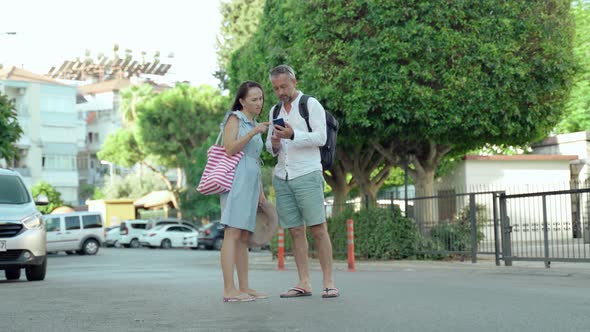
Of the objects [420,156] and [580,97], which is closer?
[420,156]

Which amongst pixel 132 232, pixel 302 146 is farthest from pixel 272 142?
pixel 132 232

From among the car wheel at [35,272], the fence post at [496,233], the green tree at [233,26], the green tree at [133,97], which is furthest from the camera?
the green tree at [133,97]

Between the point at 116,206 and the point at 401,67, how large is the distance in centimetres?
5513

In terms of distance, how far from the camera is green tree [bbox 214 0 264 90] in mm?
63562

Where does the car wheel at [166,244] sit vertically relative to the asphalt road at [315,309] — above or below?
above

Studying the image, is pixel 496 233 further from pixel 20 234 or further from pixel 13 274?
pixel 20 234

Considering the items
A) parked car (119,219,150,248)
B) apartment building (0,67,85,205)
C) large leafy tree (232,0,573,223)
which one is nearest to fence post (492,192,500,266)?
large leafy tree (232,0,573,223)

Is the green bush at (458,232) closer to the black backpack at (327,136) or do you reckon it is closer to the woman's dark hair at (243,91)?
A: the black backpack at (327,136)

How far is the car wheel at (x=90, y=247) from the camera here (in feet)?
144

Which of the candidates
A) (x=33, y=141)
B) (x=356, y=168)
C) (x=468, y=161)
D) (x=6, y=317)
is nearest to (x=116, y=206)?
(x=33, y=141)

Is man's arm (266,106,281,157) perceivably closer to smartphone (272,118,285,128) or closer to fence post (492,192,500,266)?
smartphone (272,118,285,128)

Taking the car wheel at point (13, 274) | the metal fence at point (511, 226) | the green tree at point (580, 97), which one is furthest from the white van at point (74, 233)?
the car wheel at point (13, 274)

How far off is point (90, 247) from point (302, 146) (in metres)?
36.6

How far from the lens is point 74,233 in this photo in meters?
43.9
